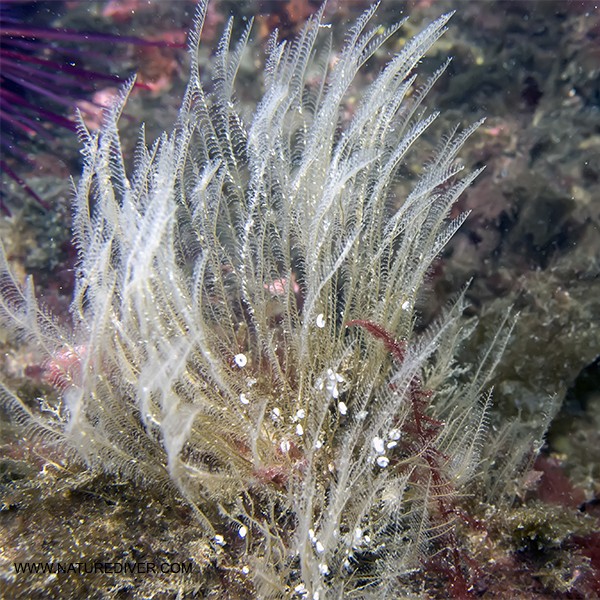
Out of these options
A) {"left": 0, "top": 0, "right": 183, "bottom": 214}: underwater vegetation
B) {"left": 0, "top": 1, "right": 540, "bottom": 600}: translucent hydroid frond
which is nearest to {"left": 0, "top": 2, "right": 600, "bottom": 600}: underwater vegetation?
{"left": 0, "top": 1, "right": 540, "bottom": 600}: translucent hydroid frond

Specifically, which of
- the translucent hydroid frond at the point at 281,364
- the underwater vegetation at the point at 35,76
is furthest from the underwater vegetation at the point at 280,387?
the underwater vegetation at the point at 35,76

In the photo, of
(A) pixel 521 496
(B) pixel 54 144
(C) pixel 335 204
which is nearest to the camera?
(C) pixel 335 204

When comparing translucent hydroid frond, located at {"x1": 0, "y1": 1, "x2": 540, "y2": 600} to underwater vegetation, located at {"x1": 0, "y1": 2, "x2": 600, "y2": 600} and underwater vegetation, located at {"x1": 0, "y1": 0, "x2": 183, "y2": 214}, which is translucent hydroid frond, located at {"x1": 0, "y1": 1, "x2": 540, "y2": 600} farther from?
underwater vegetation, located at {"x1": 0, "y1": 0, "x2": 183, "y2": 214}

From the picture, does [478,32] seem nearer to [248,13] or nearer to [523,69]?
[523,69]

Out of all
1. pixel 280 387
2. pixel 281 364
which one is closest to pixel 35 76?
pixel 281 364

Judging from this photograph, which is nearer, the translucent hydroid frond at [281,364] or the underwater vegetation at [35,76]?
the translucent hydroid frond at [281,364]

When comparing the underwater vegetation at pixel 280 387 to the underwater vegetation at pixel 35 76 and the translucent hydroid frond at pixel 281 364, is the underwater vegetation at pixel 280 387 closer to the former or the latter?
the translucent hydroid frond at pixel 281 364

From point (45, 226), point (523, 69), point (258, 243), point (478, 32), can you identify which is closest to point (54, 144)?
point (45, 226)

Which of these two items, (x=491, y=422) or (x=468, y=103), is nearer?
(x=491, y=422)

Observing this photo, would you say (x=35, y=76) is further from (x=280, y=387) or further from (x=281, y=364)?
(x=280, y=387)
